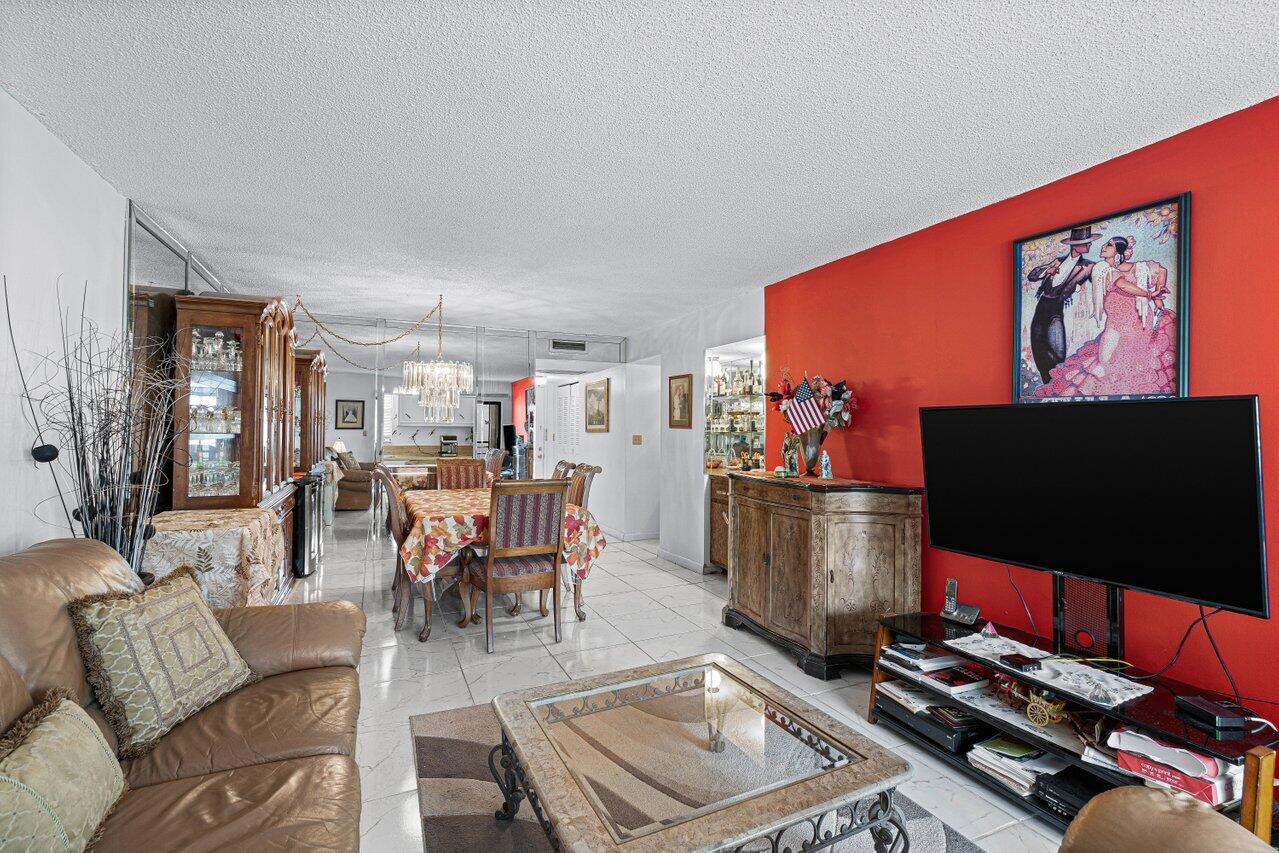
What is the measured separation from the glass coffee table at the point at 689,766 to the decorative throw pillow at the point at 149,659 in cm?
88

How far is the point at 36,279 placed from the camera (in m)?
2.29

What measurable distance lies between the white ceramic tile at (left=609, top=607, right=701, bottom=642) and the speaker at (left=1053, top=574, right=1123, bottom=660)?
209cm

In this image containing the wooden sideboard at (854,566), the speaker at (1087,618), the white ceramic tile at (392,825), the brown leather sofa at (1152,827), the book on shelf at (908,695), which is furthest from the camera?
the wooden sideboard at (854,566)

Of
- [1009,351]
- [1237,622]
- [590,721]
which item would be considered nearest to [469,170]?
[590,721]

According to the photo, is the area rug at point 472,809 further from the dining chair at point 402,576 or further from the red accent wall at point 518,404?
the red accent wall at point 518,404

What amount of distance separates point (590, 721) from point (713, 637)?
1.96m

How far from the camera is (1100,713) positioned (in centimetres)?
197

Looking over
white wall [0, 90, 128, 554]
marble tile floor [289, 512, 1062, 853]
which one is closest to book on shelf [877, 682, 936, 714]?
marble tile floor [289, 512, 1062, 853]

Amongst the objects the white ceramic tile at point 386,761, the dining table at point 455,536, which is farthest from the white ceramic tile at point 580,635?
the white ceramic tile at point 386,761

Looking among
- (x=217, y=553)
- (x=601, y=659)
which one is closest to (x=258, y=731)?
(x=217, y=553)

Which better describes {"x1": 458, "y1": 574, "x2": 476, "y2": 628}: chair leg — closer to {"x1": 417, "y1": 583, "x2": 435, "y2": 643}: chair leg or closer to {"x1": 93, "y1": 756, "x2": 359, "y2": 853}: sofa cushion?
{"x1": 417, "y1": 583, "x2": 435, "y2": 643}: chair leg

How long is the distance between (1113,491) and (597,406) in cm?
580

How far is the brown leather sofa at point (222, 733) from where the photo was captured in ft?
4.28

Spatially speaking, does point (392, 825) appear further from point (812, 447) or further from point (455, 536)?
point (812, 447)
